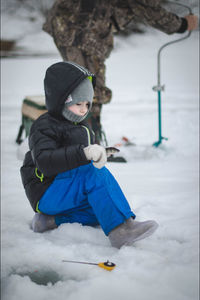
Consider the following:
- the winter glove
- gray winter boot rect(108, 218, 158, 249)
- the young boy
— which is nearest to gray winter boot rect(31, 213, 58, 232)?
the young boy

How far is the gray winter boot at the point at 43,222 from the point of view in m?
A: 0.83

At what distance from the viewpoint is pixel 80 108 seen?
53cm

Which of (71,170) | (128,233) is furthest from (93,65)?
(128,233)

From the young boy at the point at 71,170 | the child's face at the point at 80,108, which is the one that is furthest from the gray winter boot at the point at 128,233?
the child's face at the point at 80,108

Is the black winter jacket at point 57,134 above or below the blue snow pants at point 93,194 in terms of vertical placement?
above

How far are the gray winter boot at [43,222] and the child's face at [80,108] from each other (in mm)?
381

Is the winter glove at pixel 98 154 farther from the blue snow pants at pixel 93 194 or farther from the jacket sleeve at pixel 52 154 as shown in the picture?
the blue snow pants at pixel 93 194

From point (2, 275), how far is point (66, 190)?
0.21 metres

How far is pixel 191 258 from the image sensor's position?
2.37 ft

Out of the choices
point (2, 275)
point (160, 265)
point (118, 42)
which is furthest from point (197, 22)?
point (2, 275)

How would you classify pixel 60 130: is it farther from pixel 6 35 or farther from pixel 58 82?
pixel 6 35

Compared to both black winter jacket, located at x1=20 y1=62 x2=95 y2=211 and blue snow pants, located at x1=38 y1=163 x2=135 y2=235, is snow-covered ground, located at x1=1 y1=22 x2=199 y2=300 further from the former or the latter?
black winter jacket, located at x1=20 y1=62 x2=95 y2=211

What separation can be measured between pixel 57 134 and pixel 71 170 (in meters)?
0.10

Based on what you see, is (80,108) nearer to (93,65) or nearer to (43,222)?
(93,65)
